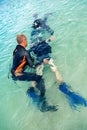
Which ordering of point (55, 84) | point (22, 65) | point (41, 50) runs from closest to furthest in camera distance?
1. point (22, 65)
2. point (55, 84)
3. point (41, 50)

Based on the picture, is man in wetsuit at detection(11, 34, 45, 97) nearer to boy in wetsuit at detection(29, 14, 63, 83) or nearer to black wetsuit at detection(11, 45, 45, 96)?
black wetsuit at detection(11, 45, 45, 96)

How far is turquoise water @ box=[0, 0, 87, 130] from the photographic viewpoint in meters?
5.11

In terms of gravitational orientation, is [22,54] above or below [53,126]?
above

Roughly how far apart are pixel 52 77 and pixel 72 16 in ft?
14.4

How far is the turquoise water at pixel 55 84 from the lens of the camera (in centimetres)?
511

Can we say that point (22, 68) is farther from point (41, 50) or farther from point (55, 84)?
point (41, 50)

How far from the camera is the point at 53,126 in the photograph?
497cm

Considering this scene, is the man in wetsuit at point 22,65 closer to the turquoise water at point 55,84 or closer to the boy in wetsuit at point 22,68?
the boy in wetsuit at point 22,68

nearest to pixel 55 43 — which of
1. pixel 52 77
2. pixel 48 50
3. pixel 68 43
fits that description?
pixel 68 43

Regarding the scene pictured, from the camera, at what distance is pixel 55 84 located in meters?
6.17

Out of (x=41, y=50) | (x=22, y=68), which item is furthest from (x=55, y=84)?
(x=41, y=50)

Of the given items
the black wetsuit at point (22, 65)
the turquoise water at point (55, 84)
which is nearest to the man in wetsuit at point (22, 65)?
the black wetsuit at point (22, 65)

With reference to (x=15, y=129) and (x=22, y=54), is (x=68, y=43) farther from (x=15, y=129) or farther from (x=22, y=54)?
(x=15, y=129)

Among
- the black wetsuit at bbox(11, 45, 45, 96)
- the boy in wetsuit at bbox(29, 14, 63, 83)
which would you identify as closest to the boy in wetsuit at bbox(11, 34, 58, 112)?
the black wetsuit at bbox(11, 45, 45, 96)
